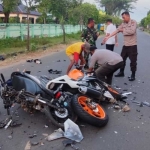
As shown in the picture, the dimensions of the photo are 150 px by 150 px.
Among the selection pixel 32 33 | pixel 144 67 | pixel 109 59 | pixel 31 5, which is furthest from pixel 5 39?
pixel 109 59

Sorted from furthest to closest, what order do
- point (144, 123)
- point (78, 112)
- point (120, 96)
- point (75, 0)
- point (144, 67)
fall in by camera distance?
point (75, 0), point (144, 67), point (120, 96), point (144, 123), point (78, 112)

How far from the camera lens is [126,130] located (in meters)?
4.09

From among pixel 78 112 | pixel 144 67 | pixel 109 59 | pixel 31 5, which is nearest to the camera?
pixel 78 112

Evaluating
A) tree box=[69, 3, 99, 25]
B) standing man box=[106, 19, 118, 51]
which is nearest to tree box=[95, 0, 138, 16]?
tree box=[69, 3, 99, 25]

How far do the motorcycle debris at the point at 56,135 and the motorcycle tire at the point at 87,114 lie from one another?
1.21 ft

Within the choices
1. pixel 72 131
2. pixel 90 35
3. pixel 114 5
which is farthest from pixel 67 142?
pixel 114 5

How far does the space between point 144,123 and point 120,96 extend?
1.10 metres

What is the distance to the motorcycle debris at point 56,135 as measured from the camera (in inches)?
145

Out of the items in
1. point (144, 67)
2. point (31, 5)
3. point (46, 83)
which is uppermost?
point (31, 5)

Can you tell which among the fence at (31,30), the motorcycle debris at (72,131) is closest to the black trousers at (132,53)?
the motorcycle debris at (72,131)

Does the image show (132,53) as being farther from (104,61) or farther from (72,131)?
(72,131)

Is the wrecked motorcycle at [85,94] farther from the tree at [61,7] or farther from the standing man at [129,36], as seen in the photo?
the tree at [61,7]

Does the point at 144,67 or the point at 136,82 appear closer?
the point at 136,82

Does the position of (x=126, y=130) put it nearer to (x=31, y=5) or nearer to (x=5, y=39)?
(x=31, y=5)
